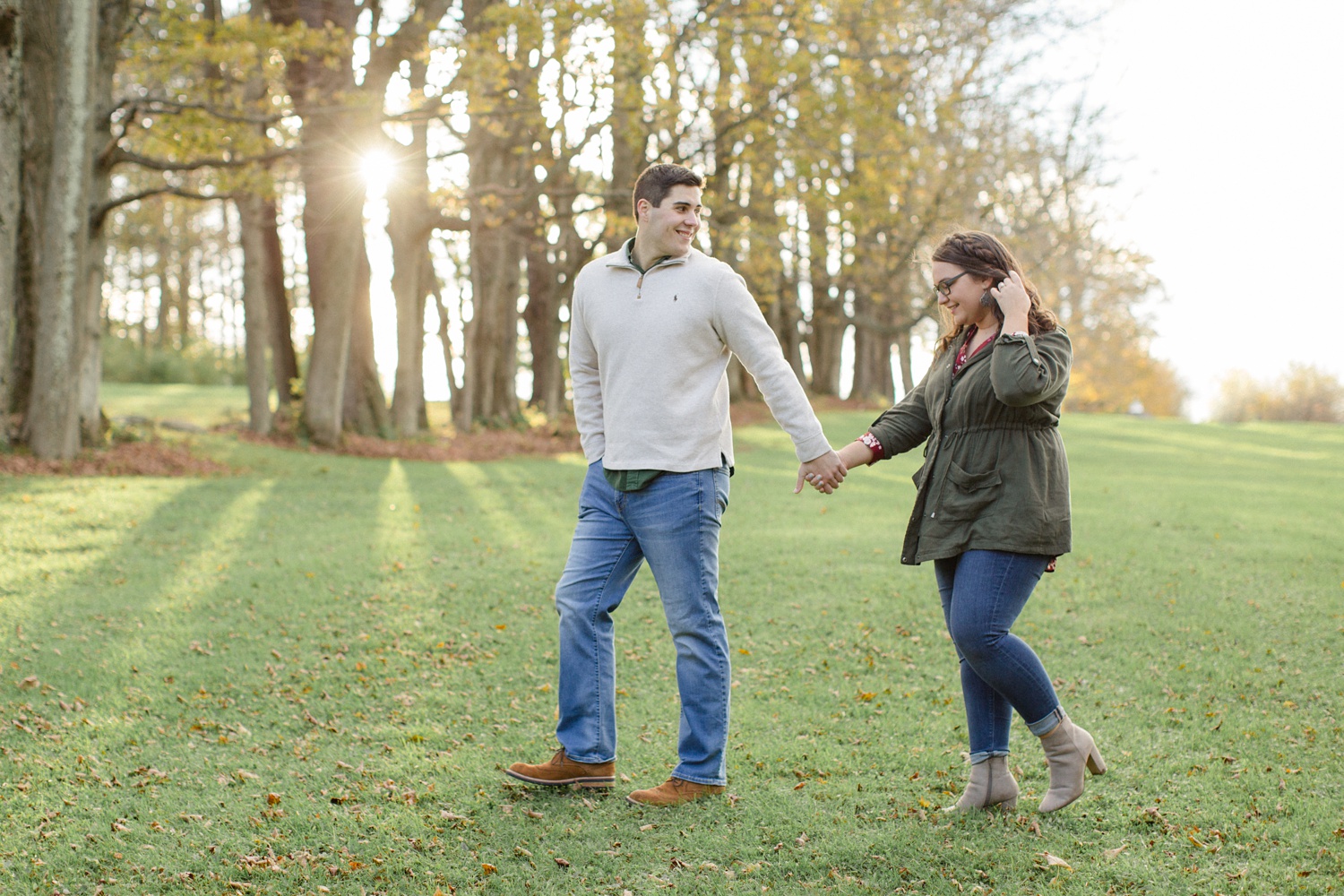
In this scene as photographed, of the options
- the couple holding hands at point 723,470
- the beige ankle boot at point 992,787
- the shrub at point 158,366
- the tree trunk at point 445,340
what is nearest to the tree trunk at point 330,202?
the tree trunk at point 445,340

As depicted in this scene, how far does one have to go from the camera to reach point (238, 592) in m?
7.91

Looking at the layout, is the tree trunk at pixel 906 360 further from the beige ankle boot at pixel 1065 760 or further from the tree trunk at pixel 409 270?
the beige ankle boot at pixel 1065 760

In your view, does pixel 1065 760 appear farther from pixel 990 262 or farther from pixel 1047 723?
pixel 990 262

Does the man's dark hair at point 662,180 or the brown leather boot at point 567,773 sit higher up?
the man's dark hair at point 662,180

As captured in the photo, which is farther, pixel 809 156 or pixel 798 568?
pixel 809 156

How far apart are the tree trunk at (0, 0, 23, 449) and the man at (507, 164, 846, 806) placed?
10.5 metres

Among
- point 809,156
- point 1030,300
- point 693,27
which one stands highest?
point 693,27

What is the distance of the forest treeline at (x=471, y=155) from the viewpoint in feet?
43.4

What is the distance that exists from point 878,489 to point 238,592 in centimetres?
963

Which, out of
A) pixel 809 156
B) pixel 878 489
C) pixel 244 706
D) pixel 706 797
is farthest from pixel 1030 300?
pixel 809 156

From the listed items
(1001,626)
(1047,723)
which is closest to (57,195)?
(1001,626)

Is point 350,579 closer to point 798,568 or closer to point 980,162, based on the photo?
point 798,568

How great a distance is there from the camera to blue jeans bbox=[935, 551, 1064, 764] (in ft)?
12.6

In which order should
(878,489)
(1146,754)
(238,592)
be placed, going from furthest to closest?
(878,489) → (238,592) → (1146,754)
